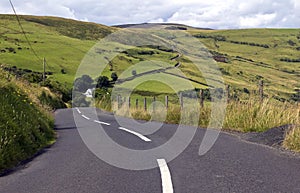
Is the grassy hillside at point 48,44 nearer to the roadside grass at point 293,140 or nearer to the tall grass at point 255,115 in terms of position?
the tall grass at point 255,115

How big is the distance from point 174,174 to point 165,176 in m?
0.27

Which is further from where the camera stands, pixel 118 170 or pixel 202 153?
pixel 202 153

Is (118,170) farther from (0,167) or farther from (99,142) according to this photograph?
(99,142)

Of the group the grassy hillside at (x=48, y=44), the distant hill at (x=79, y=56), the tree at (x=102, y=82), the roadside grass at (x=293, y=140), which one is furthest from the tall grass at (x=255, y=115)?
the grassy hillside at (x=48, y=44)

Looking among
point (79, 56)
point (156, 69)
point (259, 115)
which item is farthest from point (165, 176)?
point (79, 56)

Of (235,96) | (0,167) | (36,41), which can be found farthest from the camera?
(36,41)

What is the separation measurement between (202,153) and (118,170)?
232 cm

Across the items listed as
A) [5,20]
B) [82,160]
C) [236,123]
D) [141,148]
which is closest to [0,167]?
[82,160]

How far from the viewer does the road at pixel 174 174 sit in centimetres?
622

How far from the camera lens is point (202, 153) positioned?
922 cm

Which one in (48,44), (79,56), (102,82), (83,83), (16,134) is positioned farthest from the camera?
(48,44)

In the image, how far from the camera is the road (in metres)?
6.22

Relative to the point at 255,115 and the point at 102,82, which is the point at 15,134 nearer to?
the point at 255,115

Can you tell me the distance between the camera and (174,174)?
706 centimetres
